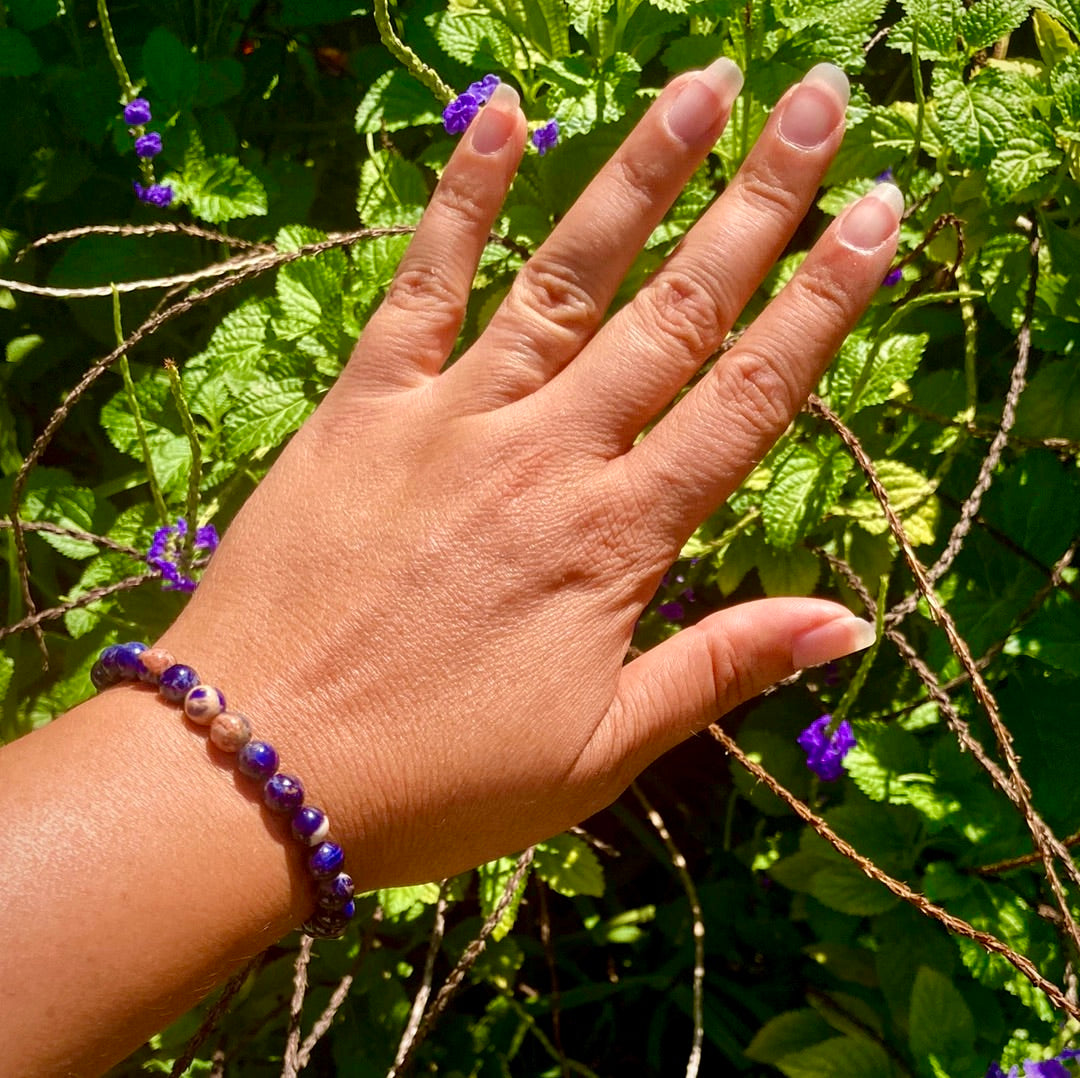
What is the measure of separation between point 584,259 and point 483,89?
42cm

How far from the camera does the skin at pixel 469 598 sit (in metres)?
1.05

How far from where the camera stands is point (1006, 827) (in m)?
1.51

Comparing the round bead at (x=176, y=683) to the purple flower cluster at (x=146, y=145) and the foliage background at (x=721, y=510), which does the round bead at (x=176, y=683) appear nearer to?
the foliage background at (x=721, y=510)

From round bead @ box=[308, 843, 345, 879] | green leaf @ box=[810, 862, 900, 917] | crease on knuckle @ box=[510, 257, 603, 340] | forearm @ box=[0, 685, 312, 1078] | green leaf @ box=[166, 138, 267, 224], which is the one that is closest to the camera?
forearm @ box=[0, 685, 312, 1078]

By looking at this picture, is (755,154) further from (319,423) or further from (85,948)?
(85,948)

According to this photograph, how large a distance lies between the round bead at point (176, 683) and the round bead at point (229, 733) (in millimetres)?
49

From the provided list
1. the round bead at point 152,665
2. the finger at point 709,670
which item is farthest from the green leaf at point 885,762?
the round bead at point 152,665

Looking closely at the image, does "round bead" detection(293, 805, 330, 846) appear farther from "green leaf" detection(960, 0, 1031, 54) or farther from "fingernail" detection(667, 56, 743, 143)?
"green leaf" detection(960, 0, 1031, 54)

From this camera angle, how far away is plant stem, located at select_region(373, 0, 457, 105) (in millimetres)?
1297

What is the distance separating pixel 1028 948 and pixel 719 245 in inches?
43.7

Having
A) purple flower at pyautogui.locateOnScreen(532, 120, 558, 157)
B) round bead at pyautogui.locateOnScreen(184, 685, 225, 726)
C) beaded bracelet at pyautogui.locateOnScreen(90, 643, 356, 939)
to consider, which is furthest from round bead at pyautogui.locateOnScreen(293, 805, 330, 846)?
purple flower at pyautogui.locateOnScreen(532, 120, 558, 157)

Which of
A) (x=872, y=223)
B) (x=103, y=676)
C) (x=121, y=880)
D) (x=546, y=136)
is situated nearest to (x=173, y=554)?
(x=103, y=676)

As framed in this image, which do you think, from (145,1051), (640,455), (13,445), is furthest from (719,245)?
(145,1051)

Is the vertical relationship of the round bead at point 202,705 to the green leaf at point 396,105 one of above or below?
below
